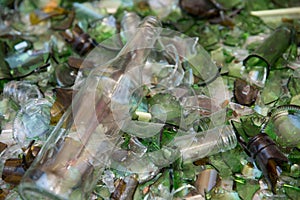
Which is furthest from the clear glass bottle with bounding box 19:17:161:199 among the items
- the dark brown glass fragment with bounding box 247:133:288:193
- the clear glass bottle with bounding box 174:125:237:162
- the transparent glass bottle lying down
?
the dark brown glass fragment with bounding box 247:133:288:193

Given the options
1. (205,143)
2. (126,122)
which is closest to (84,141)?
(126,122)

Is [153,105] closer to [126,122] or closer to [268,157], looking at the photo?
[126,122]

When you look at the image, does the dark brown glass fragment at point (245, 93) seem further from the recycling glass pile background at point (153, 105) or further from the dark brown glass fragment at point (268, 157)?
the dark brown glass fragment at point (268, 157)

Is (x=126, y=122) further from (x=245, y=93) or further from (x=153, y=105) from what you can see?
(x=245, y=93)

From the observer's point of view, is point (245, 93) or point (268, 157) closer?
point (268, 157)

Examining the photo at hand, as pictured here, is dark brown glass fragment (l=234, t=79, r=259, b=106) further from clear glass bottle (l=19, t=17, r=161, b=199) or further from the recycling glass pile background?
clear glass bottle (l=19, t=17, r=161, b=199)

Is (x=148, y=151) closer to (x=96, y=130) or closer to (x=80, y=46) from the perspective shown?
(x=96, y=130)

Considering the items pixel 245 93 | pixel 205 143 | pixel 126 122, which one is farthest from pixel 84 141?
pixel 245 93
